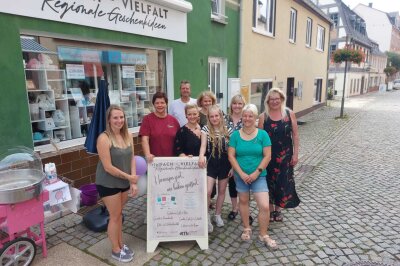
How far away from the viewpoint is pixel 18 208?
2.83m

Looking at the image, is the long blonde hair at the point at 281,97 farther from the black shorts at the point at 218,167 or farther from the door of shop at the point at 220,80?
the door of shop at the point at 220,80

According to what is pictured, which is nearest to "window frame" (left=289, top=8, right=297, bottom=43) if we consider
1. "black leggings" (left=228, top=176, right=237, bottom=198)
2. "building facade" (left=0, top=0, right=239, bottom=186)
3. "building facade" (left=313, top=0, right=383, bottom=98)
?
"building facade" (left=0, top=0, right=239, bottom=186)

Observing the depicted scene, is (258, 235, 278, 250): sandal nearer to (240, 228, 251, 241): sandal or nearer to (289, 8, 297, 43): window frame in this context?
(240, 228, 251, 241): sandal

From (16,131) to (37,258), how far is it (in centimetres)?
167

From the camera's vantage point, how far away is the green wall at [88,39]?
3.76 meters

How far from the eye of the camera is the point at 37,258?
128 inches

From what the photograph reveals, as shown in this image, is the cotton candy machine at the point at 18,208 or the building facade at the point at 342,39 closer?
the cotton candy machine at the point at 18,208

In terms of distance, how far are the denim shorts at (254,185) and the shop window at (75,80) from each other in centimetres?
294

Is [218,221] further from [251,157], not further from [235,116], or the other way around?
[235,116]

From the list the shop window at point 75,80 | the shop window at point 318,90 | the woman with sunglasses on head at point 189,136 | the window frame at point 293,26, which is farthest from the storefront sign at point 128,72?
the shop window at point 318,90

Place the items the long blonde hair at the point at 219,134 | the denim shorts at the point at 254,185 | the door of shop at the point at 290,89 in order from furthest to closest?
the door of shop at the point at 290,89, the long blonde hair at the point at 219,134, the denim shorts at the point at 254,185

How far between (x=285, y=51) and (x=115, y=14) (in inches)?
369

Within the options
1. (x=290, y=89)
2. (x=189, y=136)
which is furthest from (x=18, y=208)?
(x=290, y=89)

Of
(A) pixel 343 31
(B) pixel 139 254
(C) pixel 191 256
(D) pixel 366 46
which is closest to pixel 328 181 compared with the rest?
(C) pixel 191 256
